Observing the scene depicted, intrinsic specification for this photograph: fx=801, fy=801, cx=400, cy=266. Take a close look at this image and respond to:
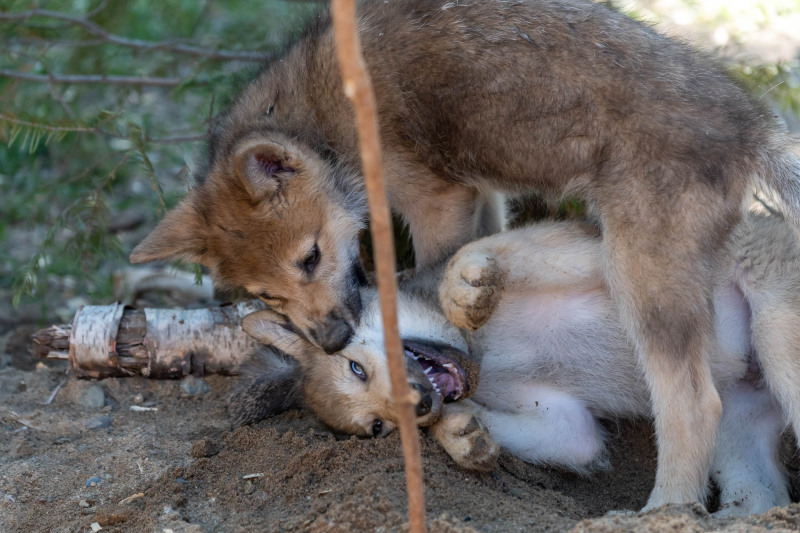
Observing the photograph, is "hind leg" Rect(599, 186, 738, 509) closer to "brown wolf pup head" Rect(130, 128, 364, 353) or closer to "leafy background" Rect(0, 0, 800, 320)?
"leafy background" Rect(0, 0, 800, 320)

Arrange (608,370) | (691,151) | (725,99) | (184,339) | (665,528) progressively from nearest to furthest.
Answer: (665,528)
(691,151)
(725,99)
(608,370)
(184,339)

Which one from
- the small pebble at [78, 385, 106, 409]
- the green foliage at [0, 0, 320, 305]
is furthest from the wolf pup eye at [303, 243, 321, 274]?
the small pebble at [78, 385, 106, 409]

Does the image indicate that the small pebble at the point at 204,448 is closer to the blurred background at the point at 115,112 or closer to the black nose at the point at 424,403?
the black nose at the point at 424,403

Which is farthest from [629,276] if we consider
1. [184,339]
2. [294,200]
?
[184,339]

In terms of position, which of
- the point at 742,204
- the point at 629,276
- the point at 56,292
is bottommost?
the point at 56,292

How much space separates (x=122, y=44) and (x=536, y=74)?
3.48 metres

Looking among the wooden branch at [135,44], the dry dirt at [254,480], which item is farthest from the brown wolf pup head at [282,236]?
the wooden branch at [135,44]

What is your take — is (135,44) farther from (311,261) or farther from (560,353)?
(560,353)

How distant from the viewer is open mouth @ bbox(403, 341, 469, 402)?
364 cm

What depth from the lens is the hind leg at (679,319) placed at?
305 cm

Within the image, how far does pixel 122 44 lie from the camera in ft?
18.7

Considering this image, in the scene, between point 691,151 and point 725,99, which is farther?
point 725,99

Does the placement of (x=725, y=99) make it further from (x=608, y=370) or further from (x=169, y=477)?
(x=169, y=477)

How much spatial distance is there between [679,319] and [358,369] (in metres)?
1.50
